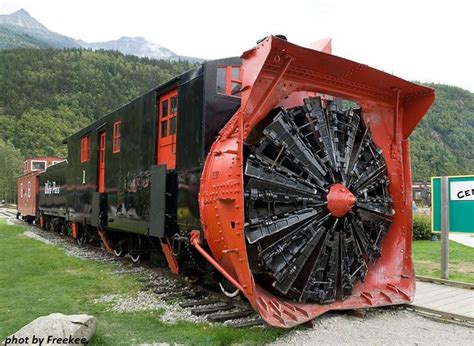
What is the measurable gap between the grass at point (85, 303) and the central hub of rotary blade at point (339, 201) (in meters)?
1.49

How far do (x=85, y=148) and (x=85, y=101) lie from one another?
103623 mm

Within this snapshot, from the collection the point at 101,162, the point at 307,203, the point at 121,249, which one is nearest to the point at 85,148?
the point at 101,162

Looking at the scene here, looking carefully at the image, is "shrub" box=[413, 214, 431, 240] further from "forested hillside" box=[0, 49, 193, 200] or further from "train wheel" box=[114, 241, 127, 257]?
"forested hillside" box=[0, 49, 193, 200]

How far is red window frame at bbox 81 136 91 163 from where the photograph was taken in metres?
12.5

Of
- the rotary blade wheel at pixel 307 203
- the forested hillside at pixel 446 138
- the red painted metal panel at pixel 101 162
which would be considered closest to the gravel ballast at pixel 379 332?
the rotary blade wheel at pixel 307 203

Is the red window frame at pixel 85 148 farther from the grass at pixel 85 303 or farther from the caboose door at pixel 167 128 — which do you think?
the caboose door at pixel 167 128

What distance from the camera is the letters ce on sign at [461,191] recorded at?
8102 millimetres

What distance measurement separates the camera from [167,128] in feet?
24.4

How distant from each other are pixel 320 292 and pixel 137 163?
438 centimetres

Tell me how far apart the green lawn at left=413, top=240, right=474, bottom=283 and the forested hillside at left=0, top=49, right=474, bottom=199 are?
69.2m

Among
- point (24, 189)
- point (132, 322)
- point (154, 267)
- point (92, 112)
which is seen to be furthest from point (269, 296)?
point (92, 112)

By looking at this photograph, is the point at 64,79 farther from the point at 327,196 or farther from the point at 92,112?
the point at 327,196

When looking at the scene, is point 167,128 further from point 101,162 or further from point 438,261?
point 438,261

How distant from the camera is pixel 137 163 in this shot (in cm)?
833
